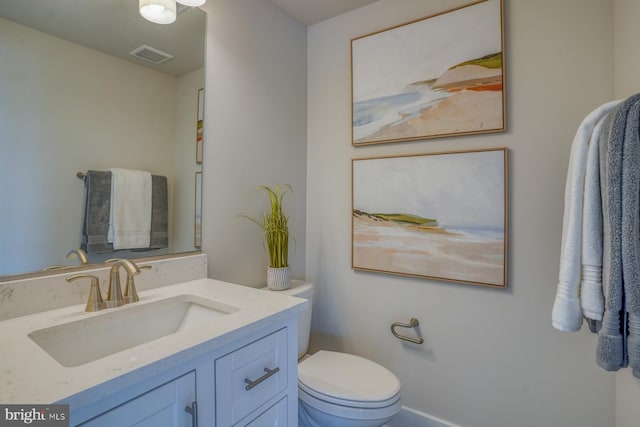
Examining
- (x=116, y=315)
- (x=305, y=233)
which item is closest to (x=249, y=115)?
(x=305, y=233)

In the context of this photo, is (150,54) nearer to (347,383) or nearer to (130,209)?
(130,209)

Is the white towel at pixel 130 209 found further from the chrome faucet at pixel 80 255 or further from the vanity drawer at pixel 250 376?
the vanity drawer at pixel 250 376

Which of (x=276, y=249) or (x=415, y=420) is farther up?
(x=276, y=249)

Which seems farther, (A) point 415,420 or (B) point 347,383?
(A) point 415,420

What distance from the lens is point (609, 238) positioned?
79 centimetres

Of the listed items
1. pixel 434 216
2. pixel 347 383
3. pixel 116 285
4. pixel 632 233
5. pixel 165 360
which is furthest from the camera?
pixel 434 216

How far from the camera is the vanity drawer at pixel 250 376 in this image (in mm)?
755

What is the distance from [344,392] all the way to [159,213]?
104 cm

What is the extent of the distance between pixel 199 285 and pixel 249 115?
2.88ft

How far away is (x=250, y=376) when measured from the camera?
2.71 feet

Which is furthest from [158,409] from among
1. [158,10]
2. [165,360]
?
[158,10]

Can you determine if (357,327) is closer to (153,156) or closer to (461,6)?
(153,156)

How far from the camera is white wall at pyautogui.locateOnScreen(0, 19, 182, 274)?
877 millimetres

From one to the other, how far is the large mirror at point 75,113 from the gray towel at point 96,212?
0.06ft
